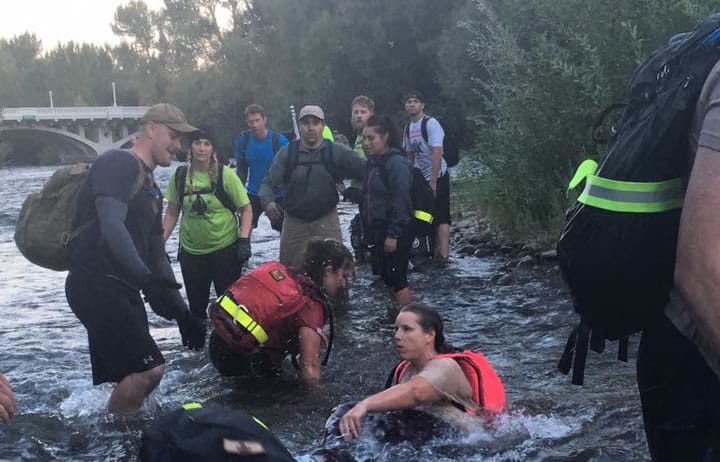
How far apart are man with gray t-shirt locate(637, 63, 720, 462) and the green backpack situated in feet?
Answer: 10.4

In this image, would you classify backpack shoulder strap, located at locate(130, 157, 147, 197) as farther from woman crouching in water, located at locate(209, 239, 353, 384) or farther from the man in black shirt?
woman crouching in water, located at locate(209, 239, 353, 384)

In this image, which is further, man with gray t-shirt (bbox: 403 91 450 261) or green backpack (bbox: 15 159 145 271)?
man with gray t-shirt (bbox: 403 91 450 261)

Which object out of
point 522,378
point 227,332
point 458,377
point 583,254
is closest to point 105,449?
point 227,332

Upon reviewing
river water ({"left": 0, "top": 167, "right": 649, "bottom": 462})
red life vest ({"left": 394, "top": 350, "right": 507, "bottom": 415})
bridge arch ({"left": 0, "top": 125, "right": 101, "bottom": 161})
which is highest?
bridge arch ({"left": 0, "top": 125, "right": 101, "bottom": 161})

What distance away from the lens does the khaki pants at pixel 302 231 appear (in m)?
Answer: 7.58

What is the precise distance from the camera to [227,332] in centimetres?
527

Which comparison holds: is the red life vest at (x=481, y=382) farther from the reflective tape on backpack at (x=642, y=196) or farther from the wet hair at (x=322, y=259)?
the reflective tape on backpack at (x=642, y=196)

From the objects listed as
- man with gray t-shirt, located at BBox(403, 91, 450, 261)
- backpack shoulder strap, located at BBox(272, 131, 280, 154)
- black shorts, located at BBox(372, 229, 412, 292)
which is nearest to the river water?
black shorts, located at BBox(372, 229, 412, 292)

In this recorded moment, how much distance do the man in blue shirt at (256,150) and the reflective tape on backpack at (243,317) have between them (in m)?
3.90

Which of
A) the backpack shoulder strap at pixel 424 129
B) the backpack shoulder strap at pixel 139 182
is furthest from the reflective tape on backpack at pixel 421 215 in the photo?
the backpack shoulder strap at pixel 139 182

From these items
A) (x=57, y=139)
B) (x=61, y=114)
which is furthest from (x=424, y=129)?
(x=57, y=139)

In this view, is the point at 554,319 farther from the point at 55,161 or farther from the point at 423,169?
the point at 55,161

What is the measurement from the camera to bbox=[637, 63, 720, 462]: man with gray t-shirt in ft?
5.27

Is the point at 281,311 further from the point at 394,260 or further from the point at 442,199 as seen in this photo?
the point at 442,199
